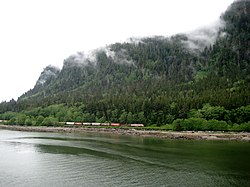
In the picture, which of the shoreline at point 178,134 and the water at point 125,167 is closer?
the water at point 125,167

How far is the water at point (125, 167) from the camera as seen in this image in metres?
50.2

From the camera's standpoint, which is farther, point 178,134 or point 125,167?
point 178,134

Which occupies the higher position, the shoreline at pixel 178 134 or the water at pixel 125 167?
the shoreline at pixel 178 134

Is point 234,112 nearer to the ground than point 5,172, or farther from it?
farther from it

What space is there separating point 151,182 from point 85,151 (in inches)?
1395

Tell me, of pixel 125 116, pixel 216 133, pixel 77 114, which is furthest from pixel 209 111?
pixel 77 114

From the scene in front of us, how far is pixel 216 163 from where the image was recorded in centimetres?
6406

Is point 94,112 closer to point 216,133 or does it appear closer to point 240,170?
point 216,133

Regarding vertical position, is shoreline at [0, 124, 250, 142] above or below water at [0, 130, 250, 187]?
above

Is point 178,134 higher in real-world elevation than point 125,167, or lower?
higher

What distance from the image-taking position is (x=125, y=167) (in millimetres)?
60781

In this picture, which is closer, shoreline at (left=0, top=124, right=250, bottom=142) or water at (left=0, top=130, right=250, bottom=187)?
water at (left=0, top=130, right=250, bottom=187)

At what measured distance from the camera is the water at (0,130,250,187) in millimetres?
50250

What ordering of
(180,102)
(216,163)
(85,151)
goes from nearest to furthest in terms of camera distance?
(216,163), (85,151), (180,102)
